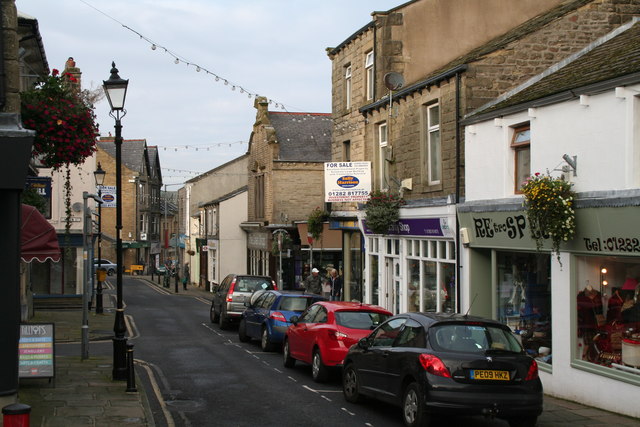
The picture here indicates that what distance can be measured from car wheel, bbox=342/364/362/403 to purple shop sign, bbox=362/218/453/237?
637cm

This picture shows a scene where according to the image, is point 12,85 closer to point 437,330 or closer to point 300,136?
point 437,330

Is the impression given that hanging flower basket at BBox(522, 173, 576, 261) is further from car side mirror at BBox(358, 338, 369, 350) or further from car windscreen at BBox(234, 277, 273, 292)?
car windscreen at BBox(234, 277, 273, 292)

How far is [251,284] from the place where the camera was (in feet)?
88.9

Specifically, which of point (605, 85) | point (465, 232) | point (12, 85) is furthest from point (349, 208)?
point (12, 85)

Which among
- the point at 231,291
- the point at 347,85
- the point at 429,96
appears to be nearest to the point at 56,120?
the point at 429,96

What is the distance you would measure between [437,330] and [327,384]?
16.2ft

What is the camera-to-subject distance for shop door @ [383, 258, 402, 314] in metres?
23.1

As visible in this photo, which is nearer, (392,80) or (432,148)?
(432,148)

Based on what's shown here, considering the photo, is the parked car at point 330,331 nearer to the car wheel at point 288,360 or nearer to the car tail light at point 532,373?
the car wheel at point 288,360

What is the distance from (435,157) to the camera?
2027cm

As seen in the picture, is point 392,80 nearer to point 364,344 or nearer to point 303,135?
point 364,344

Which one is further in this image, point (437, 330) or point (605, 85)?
point (605, 85)

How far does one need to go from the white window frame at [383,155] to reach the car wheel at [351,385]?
10.8 meters

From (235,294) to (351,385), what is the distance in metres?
13.7
